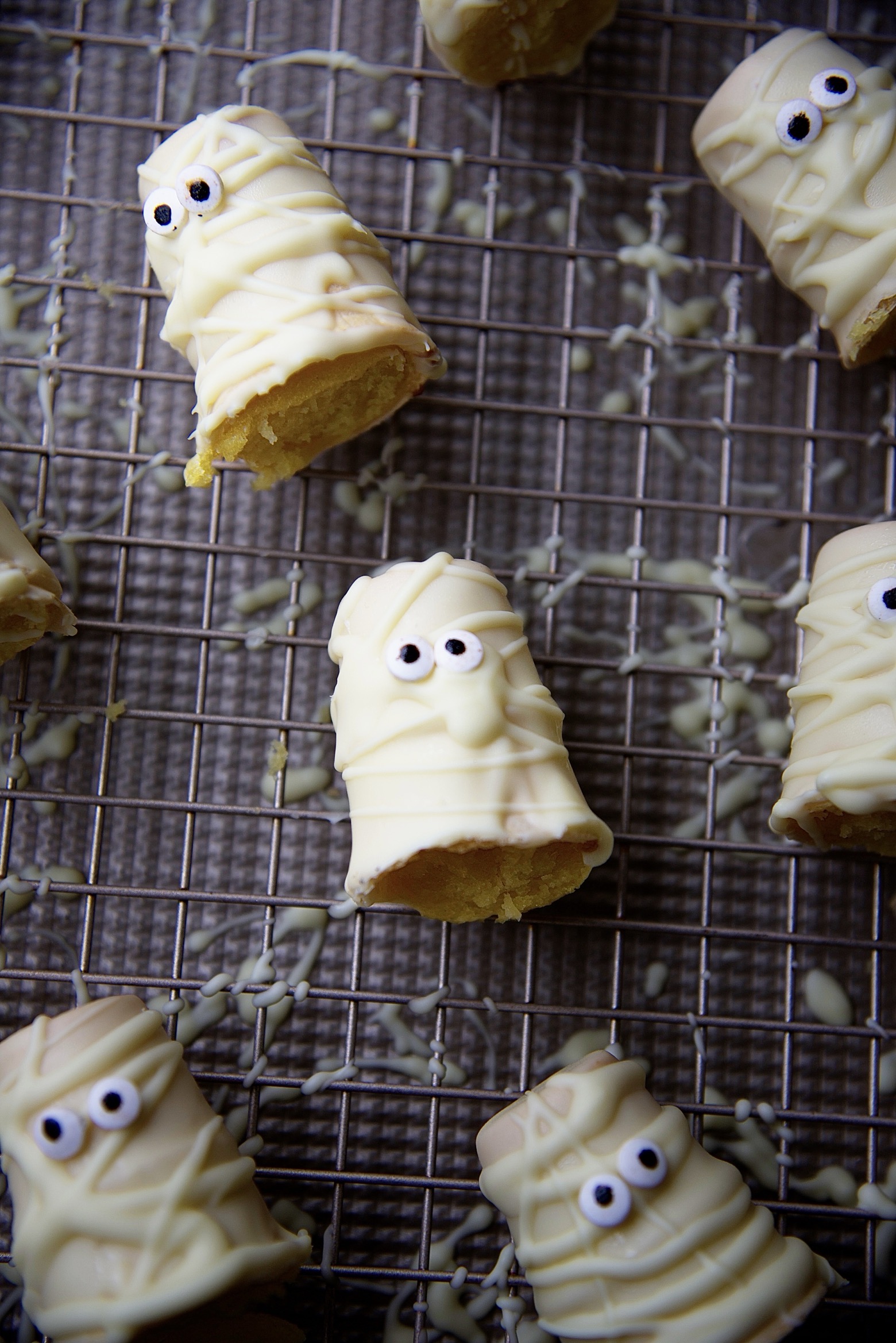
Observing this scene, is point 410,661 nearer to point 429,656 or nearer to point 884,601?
point 429,656

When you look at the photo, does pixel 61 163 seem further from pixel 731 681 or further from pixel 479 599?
pixel 731 681

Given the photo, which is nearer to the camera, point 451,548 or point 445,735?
point 445,735

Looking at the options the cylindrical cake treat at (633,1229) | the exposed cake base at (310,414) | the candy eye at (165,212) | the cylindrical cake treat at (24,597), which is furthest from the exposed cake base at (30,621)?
the cylindrical cake treat at (633,1229)

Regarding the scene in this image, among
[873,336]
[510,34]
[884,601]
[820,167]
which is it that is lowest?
[884,601]

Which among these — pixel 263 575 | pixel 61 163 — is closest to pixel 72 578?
pixel 263 575

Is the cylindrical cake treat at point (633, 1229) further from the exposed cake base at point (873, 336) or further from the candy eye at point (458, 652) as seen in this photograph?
the exposed cake base at point (873, 336)

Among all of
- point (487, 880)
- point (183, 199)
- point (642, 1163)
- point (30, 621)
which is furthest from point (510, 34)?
point (642, 1163)
